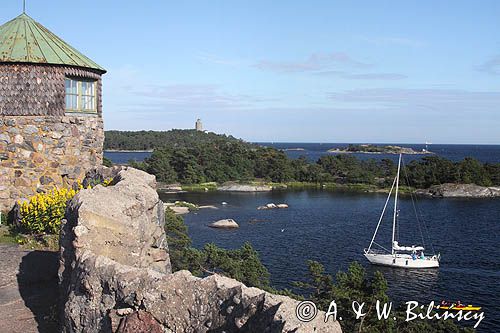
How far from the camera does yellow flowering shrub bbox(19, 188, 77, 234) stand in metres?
12.6

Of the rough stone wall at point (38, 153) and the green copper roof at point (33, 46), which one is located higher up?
the green copper roof at point (33, 46)

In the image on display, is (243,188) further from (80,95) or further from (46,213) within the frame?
(46,213)

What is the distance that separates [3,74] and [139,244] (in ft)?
26.9

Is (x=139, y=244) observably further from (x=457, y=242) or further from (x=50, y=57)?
(x=457, y=242)

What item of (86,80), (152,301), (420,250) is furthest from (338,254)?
(152,301)

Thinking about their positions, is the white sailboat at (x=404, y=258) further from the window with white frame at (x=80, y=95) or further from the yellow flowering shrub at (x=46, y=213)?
the yellow flowering shrub at (x=46, y=213)

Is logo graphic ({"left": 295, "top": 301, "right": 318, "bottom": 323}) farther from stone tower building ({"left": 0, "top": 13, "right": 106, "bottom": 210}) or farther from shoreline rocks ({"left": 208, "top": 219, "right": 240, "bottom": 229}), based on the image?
shoreline rocks ({"left": 208, "top": 219, "right": 240, "bottom": 229})

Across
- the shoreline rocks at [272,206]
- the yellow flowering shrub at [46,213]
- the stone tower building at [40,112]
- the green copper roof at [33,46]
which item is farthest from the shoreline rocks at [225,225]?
the yellow flowering shrub at [46,213]

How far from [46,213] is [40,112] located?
325cm

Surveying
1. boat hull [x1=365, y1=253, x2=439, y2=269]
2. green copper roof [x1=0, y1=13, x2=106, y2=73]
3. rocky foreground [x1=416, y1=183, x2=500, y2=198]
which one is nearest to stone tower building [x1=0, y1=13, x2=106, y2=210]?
green copper roof [x1=0, y1=13, x2=106, y2=73]

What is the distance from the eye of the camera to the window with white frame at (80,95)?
14.9 m

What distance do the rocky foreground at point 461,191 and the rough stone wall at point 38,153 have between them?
81847 mm

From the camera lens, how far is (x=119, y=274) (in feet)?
22.6

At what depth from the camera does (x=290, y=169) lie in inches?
4193
